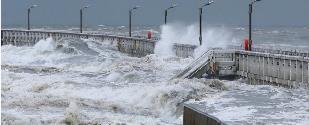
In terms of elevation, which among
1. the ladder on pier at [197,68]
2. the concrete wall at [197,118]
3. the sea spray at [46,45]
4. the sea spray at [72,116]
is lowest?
the sea spray at [72,116]

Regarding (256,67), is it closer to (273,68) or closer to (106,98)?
(273,68)

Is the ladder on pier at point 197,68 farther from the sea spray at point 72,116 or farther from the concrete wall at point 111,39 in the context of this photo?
the sea spray at point 72,116

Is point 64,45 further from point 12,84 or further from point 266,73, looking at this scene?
point 266,73

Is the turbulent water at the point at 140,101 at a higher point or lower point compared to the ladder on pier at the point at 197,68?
lower

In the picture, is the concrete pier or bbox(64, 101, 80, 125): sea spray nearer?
bbox(64, 101, 80, 125): sea spray

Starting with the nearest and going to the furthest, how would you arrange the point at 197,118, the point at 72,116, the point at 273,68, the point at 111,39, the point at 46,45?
the point at 197,118 → the point at 72,116 → the point at 273,68 → the point at 46,45 → the point at 111,39

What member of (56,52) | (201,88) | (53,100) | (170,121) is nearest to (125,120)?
(170,121)

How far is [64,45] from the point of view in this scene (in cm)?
7381

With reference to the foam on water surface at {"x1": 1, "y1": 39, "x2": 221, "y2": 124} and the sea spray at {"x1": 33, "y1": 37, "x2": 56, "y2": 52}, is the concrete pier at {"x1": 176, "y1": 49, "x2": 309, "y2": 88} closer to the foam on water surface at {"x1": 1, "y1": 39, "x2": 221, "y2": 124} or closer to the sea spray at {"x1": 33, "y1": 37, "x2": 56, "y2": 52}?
the foam on water surface at {"x1": 1, "y1": 39, "x2": 221, "y2": 124}

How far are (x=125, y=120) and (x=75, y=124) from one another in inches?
79.7

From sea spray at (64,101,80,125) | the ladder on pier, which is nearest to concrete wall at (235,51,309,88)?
the ladder on pier

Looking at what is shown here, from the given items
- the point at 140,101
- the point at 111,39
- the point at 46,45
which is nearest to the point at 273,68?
the point at 140,101

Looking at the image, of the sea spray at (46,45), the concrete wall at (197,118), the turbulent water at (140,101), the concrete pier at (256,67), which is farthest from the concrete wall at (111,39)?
the concrete wall at (197,118)

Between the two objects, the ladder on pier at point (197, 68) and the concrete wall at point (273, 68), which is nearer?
the concrete wall at point (273, 68)
